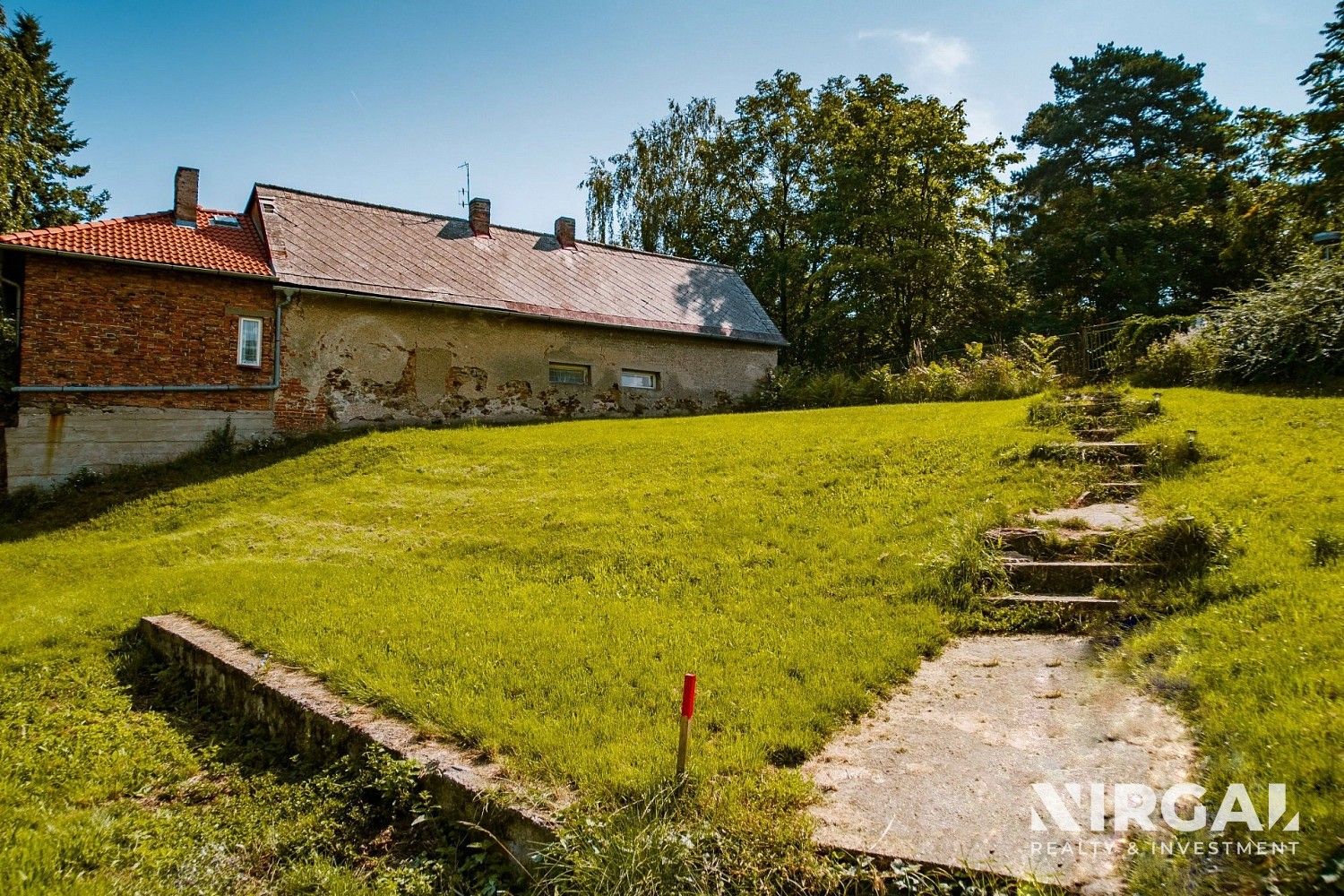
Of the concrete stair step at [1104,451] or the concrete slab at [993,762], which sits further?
the concrete stair step at [1104,451]

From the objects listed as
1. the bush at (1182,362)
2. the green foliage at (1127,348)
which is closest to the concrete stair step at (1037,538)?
the bush at (1182,362)

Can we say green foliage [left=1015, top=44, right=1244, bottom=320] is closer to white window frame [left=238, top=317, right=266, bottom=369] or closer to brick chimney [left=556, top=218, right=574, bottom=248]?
brick chimney [left=556, top=218, right=574, bottom=248]

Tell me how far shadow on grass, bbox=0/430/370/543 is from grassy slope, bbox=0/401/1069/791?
722 mm

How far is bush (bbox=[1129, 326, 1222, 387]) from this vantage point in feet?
38.4

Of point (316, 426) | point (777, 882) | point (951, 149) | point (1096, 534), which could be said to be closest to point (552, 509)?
point (1096, 534)

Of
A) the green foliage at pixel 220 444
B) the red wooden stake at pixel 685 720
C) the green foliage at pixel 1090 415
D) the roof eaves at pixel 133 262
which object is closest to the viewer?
the red wooden stake at pixel 685 720

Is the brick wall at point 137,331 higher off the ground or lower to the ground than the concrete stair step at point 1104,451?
higher

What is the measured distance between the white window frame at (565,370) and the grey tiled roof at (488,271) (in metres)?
1.18

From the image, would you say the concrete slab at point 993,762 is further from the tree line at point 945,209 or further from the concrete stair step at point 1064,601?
the tree line at point 945,209

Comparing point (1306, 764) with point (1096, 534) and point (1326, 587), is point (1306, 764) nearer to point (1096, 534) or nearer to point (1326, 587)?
point (1326, 587)

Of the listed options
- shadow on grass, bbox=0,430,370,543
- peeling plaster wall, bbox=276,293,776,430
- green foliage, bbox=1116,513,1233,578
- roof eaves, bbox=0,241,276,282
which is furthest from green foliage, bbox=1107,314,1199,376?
roof eaves, bbox=0,241,276,282

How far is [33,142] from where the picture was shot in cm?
1883

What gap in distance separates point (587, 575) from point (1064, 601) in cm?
382

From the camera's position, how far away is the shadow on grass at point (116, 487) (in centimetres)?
1107
